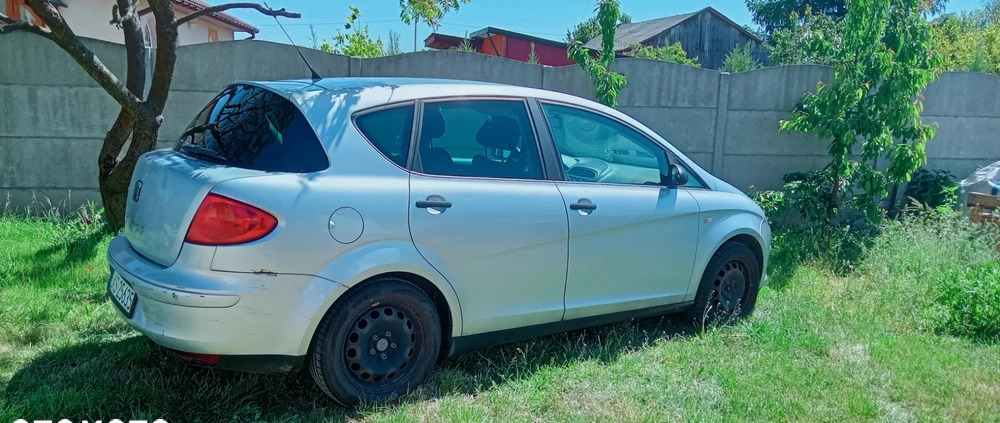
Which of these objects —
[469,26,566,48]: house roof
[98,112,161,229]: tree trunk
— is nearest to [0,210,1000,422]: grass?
[98,112,161,229]: tree trunk

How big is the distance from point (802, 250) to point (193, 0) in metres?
14.8

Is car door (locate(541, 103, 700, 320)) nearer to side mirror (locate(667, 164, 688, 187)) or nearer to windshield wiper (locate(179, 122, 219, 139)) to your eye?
side mirror (locate(667, 164, 688, 187))

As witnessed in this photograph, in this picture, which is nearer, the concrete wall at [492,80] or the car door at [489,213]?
the car door at [489,213]

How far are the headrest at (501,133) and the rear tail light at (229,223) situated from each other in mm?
1359

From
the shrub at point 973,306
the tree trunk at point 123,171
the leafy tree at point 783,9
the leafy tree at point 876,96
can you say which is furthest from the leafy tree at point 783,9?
the tree trunk at point 123,171

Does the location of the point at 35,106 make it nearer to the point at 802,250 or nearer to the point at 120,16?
the point at 120,16

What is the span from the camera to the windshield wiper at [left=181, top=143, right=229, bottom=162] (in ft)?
10.7

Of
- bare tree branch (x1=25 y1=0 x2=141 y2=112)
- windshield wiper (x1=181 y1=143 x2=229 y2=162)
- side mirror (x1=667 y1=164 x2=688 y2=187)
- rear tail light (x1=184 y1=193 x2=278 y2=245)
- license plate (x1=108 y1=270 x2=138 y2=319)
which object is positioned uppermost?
bare tree branch (x1=25 y1=0 x2=141 y2=112)

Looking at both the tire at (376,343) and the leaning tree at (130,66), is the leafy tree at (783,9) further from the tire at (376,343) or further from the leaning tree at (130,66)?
the tire at (376,343)

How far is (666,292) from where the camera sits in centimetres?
438

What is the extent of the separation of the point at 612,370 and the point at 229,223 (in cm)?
222

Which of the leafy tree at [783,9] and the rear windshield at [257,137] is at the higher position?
the leafy tree at [783,9]

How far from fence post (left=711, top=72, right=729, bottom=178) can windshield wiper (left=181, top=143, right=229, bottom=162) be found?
589cm

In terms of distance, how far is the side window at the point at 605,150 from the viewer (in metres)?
4.10
